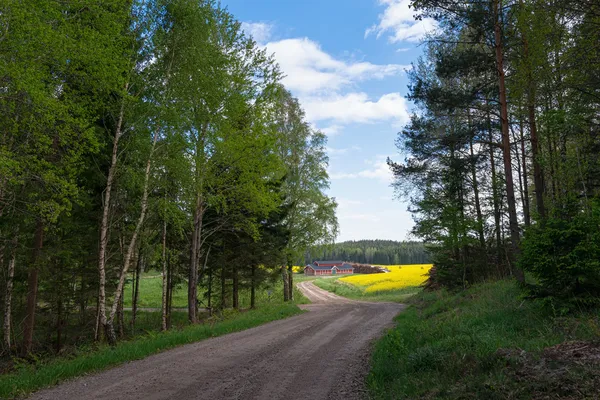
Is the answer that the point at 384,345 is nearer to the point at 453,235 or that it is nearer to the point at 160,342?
the point at 160,342

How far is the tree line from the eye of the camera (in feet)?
25.5

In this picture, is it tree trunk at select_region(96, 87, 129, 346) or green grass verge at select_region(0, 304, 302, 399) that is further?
tree trunk at select_region(96, 87, 129, 346)

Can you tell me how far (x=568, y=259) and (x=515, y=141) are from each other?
997 centimetres

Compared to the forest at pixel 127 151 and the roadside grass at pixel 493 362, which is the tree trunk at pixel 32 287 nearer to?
the forest at pixel 127 151

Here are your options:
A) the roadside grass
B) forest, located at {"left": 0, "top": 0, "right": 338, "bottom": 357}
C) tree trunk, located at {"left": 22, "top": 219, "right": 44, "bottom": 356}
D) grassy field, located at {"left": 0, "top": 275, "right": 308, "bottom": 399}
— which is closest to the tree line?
the roadside grass

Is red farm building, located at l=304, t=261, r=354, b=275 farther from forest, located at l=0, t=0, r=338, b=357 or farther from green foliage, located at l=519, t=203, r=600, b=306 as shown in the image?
green foliage, located at l=519, t=203, r=600, b=306

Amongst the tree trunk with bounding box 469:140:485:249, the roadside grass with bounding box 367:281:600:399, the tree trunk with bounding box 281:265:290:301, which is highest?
the tree trunk with bounding box 469:140:485:249

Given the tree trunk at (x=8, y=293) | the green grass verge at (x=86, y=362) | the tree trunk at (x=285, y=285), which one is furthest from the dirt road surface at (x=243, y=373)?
the tree trunk at (x=285, y=285)

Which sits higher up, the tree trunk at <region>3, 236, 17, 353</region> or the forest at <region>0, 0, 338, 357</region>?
the forest at <region>0, 0, 338, 357</region>

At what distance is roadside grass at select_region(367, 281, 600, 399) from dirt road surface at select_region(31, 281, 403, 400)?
0.73 meters

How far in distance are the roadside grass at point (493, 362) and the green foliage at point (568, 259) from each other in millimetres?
561

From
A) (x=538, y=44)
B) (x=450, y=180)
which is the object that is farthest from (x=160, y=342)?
(x=450, y=180)

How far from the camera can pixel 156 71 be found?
42.5ft

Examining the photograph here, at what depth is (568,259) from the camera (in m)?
7.36
